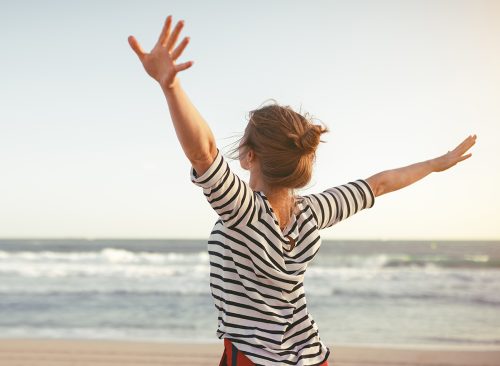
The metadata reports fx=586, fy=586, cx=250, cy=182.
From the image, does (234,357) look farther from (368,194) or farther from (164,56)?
(164,56)

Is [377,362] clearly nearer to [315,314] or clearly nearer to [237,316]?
[315,314]

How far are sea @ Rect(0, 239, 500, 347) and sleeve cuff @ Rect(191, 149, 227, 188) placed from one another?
7.05 m

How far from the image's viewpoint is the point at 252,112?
5.62 ft

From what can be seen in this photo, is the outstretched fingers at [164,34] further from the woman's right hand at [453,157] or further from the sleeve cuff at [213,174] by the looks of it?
the woman's right hand at [453,157]

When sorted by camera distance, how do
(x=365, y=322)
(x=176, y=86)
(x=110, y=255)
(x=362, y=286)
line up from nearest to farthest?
(x=176, y=86), (x=365, y=322), (x=362, y=286), (x=110, y=255)

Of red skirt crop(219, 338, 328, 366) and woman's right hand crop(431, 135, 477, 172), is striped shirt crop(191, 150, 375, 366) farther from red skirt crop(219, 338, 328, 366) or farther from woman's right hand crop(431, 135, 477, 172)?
woman's right hand crop(431, 135, 477, 172)

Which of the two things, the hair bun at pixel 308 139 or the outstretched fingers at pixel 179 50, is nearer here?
the outstretched fingers at pixel 179 50

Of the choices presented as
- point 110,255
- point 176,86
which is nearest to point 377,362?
point 176,86

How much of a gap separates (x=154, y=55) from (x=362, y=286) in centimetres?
1321

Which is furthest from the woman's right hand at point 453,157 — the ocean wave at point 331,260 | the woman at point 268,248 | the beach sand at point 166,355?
the ocean wave at point 331,260

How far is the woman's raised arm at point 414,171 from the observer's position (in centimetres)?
211

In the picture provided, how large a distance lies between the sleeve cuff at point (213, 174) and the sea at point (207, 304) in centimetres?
705

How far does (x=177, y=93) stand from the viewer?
51.4 inches

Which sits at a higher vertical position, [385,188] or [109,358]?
[385,188]
